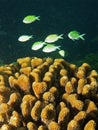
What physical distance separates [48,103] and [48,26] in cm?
2371

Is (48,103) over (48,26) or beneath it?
over

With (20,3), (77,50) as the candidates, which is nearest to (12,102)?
(77,50)

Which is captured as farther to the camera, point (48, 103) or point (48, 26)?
point (48, 26)

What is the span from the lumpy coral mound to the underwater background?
830cm

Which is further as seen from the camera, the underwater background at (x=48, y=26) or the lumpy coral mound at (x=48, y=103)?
the underwater background at (x=48, y=26)

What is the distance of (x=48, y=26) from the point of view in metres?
26.5

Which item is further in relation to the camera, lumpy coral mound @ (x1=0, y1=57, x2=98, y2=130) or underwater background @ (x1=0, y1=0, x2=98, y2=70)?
underwater background @ (x1=0, y1=0, x2=98, y2=70)

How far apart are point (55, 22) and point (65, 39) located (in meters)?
3.38

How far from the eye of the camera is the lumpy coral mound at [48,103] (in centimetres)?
287

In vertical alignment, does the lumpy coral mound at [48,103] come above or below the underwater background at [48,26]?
above

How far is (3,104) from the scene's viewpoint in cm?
302

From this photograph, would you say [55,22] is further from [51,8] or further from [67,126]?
[67,126]

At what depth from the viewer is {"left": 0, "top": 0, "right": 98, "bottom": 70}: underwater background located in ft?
59.9

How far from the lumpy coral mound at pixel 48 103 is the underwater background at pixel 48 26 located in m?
8.30
